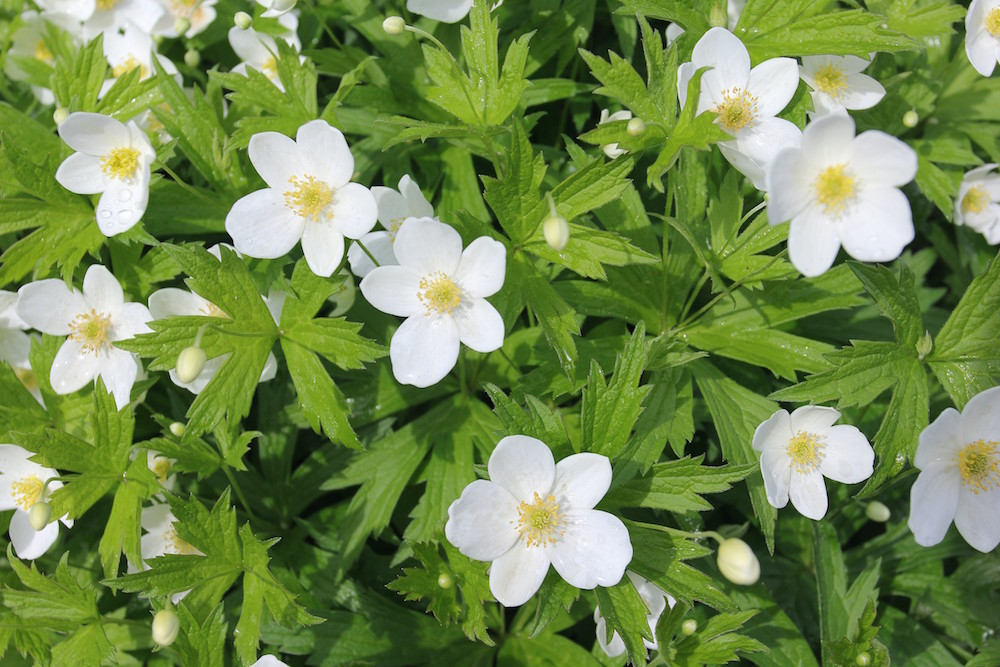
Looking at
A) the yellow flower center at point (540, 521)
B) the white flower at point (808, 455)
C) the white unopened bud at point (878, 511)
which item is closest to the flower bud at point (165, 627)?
the yellow flower center at point (540, 521)

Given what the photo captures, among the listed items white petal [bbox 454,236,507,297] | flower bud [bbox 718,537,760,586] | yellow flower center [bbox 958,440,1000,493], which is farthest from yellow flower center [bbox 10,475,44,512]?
yellow flower center [bbox 958,440,1000,493]

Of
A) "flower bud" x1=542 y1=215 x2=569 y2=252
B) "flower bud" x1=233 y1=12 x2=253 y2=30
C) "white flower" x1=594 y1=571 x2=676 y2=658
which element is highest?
"flower bud" x1=233 y1=12 x2=253 y2=30

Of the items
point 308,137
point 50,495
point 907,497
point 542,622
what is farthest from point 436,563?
point 907,497

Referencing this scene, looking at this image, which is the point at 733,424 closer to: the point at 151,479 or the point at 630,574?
the point at 630,574

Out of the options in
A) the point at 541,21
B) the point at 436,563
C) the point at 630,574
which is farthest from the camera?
the point at 541,21

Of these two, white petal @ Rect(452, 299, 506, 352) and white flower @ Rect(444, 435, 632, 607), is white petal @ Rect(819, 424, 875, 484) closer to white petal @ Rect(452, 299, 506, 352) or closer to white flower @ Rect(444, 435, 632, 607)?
white flower @ Rect(444, 435, 632, 607)

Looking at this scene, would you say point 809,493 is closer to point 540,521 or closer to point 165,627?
point 540,521
